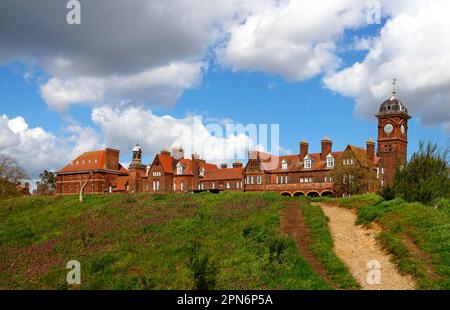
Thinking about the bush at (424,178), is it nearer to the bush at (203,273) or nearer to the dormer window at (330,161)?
the bush at (203,273)

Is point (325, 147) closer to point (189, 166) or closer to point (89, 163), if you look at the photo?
point (189, 166)

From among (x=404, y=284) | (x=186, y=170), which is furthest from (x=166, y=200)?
(x=186, y=170)

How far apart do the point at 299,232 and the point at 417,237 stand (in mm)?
4979

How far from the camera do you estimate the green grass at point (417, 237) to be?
15.6 metres

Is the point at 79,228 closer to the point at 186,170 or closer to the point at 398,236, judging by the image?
the point at 398,236

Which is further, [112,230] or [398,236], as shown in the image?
[112,230]

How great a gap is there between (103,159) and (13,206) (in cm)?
5454

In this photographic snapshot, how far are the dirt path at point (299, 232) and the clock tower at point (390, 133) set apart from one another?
4641 centimetres

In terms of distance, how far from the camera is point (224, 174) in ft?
282

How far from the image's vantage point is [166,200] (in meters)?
35.4

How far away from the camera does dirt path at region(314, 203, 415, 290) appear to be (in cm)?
1548

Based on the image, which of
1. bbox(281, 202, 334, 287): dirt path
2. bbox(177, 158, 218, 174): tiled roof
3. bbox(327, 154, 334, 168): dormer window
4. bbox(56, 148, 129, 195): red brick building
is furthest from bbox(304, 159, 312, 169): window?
bbox(281, 202, 334, 287): dirt path

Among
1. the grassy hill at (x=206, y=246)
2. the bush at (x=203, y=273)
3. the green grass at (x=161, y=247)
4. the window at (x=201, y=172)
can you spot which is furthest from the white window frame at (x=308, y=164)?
the bush at (x=203, y=273)

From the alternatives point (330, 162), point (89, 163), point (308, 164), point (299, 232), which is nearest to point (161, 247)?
point (299, 232)
